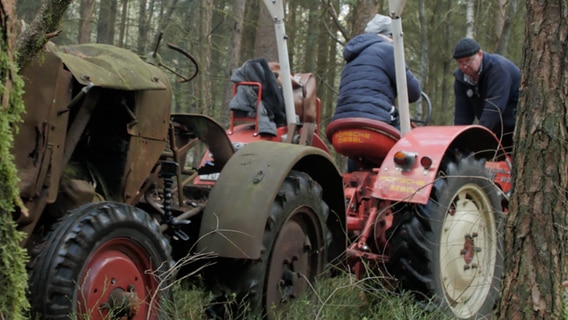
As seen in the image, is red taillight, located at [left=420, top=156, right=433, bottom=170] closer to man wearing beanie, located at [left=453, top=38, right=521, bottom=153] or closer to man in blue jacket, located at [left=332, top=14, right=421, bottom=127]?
man in blue jacket, located at [left=332, top=14, right=421, bottom=127]

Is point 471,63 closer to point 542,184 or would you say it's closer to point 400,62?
point 400,62

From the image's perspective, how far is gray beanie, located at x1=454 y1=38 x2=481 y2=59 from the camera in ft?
19.5

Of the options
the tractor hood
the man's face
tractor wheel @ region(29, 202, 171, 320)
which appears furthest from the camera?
the man's face

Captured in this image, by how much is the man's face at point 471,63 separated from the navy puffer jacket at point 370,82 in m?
1.00

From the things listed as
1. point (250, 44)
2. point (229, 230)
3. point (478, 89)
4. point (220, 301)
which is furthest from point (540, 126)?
point (250, 44)

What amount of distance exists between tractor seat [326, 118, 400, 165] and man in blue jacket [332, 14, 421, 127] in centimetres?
10

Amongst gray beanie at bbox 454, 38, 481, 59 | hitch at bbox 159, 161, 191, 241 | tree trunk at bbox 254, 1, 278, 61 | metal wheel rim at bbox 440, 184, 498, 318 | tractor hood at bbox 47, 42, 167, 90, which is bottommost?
metal wheel rim at bbox 440, 184, 498, 318

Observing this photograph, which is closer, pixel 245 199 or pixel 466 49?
pixel 245 199

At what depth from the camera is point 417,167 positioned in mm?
4504

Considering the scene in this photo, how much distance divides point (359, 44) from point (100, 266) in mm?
3322

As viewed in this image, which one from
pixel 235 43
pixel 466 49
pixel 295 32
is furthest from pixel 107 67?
pixel 295 32

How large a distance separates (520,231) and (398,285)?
1496mm

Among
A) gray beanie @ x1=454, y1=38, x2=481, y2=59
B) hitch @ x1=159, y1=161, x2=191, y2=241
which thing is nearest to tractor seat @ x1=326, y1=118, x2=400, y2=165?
gray beanie @ x1=454, y1=38, x2=481, y2=59

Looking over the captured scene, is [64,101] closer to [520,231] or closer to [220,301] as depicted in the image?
[220,301]
